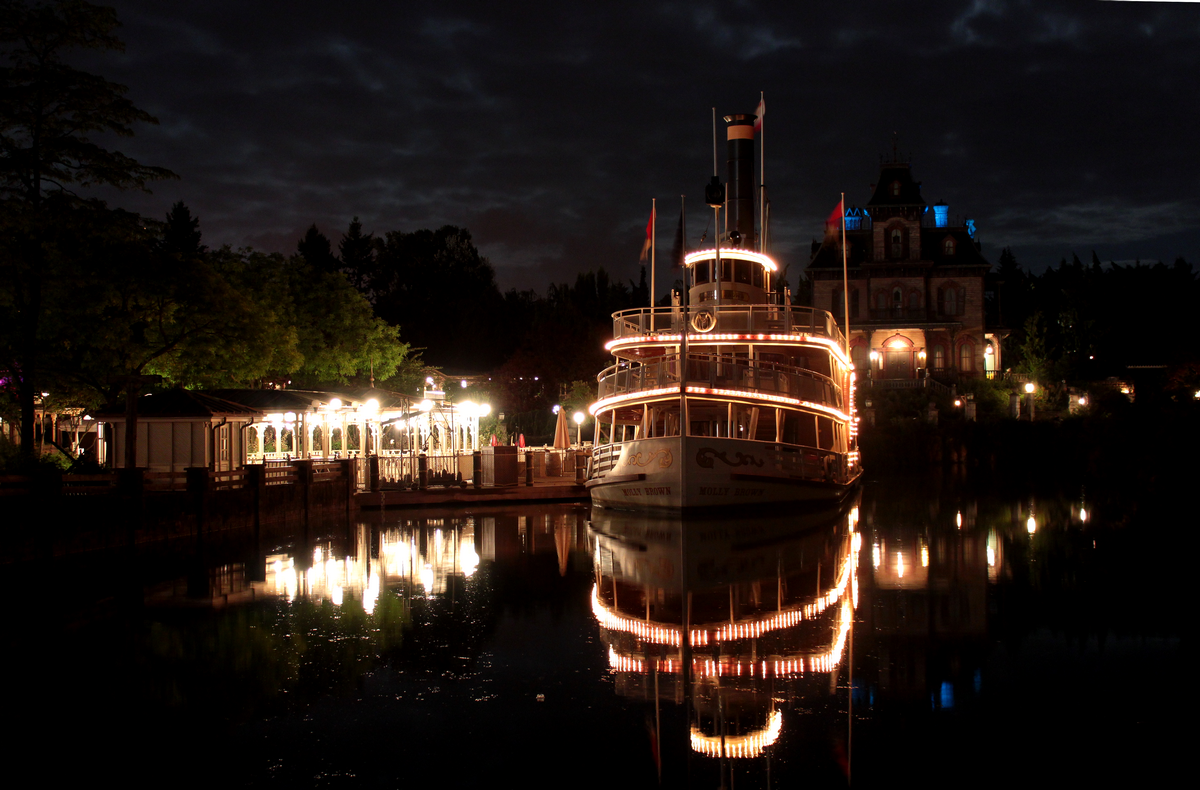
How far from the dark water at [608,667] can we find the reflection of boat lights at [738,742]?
3cm

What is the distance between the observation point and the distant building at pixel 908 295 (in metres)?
59.0

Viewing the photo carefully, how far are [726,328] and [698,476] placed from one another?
5511 millimetres

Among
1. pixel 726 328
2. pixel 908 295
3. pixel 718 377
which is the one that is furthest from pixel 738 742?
pixel 908 295

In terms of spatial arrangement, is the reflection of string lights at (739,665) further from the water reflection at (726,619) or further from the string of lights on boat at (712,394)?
the string of lights on boat at (712,394)

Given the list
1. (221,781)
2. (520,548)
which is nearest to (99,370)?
(520,548)

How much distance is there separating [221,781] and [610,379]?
1951 cm

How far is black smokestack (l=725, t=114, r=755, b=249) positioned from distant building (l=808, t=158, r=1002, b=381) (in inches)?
817

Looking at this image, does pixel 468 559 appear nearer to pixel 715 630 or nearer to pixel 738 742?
pixel 715 630

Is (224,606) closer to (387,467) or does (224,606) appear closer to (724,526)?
(724,526)

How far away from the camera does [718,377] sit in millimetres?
24484

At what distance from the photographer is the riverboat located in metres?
23.3

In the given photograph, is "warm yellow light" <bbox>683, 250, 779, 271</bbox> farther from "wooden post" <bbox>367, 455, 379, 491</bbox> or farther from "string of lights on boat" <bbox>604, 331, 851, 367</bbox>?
"wooden post" <bbox>367, 455, 379, 491</bbox>

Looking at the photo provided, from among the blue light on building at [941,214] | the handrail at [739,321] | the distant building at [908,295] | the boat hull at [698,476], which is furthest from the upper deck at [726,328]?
the blue light on building at [941,214]

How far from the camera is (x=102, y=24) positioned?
21.0 m
